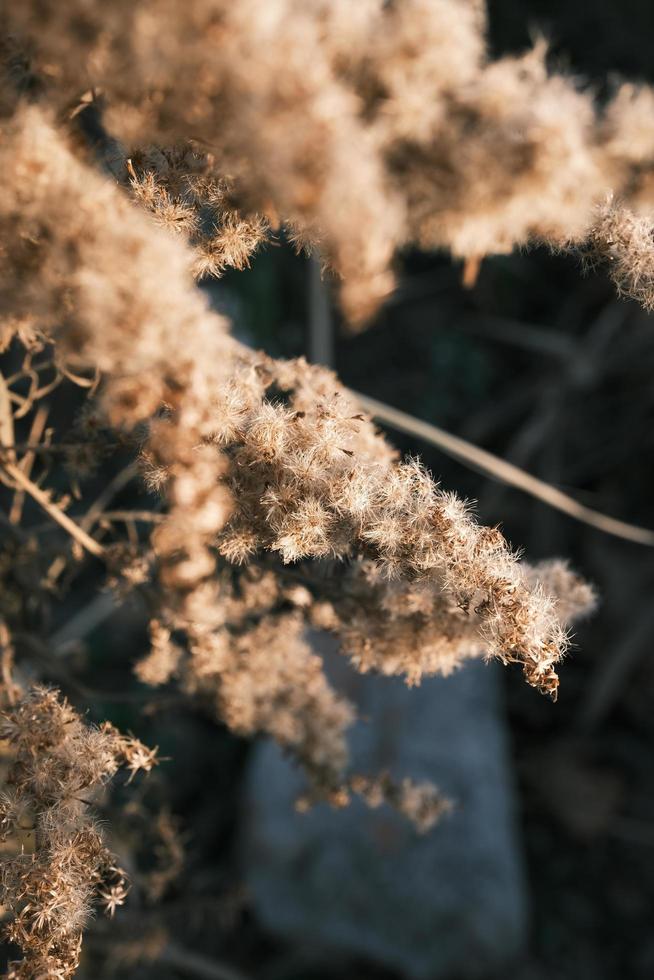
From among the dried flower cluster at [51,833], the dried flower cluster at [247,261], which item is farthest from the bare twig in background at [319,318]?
the dried flower cluster at [51,833]

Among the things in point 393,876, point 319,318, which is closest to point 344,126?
point 319,318

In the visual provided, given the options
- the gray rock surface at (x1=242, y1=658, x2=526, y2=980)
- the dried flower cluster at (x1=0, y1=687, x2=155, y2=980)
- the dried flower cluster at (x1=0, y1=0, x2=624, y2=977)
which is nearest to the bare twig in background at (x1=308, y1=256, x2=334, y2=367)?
the gray rock surface at (x1=242, y1=658, x2=526, y2=980)

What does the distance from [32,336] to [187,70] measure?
355 mm

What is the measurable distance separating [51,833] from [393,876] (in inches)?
54.4

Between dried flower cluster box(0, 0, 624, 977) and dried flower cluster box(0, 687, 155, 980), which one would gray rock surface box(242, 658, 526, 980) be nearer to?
dried flower cluster box(0, 0, 624, 977)

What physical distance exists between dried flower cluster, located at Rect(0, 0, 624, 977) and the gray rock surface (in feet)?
3.36

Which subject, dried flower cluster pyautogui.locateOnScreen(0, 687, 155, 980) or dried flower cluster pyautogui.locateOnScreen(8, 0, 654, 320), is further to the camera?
dried flower cluster pyautogui.locateOnScreen(0, 687, 155, 980)

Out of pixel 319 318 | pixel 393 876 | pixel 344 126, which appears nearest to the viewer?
pixel 344 126

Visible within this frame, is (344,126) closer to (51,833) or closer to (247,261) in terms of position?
(247,261)

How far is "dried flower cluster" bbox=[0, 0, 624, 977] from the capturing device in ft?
1.62

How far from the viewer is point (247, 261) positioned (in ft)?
2.53

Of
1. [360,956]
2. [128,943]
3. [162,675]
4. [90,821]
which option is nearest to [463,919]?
[360,956]

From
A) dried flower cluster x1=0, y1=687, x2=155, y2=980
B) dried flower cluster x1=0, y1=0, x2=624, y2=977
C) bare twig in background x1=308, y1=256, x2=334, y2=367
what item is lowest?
dried flower cluster x1=0, y1=687, x2=155, y2=980

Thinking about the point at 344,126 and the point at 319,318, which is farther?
the point at 319,318
